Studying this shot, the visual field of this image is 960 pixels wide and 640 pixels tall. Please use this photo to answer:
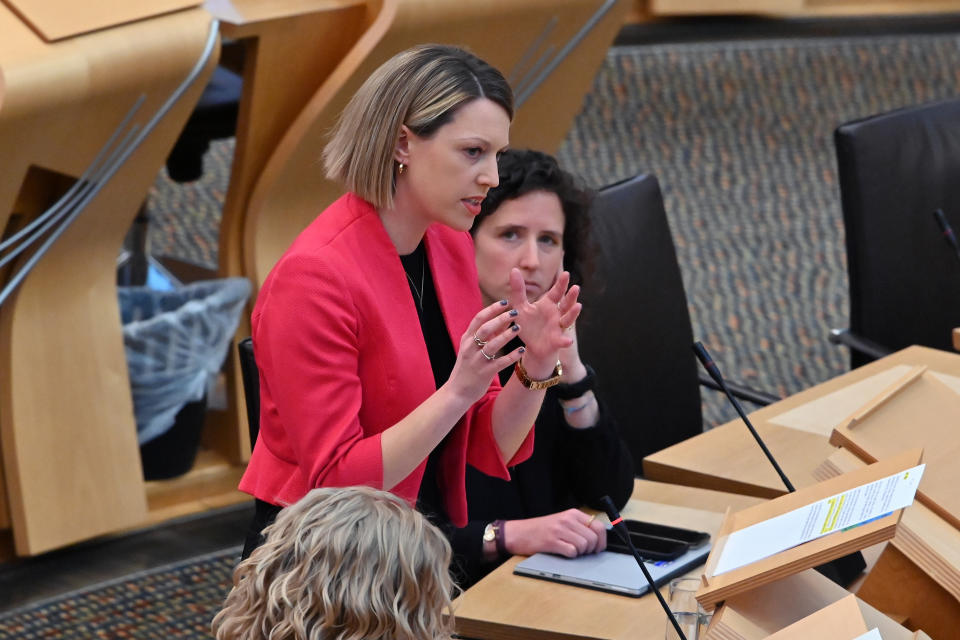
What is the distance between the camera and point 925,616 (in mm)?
1399

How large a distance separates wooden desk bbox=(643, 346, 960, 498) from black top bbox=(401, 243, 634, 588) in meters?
0.11

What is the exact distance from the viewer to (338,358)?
5.02ft

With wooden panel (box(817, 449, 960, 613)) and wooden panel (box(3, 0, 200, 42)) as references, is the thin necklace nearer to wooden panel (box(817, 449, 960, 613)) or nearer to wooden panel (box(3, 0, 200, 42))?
wooden panel (box(817, 449, 960, 613))

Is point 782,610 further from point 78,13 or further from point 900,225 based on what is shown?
point 78,13

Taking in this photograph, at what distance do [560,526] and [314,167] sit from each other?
148 cm

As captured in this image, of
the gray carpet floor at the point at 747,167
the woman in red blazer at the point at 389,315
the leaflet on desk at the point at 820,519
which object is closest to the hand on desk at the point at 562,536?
the woman in red blazer at the point at 389,315

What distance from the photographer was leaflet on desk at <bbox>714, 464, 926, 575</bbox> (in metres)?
1.26

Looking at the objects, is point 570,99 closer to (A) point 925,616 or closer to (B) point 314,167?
(B) point 314,167

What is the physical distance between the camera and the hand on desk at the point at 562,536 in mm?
1663

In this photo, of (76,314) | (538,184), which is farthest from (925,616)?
(76,314)

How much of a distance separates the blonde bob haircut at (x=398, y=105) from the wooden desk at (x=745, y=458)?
2.15 feet

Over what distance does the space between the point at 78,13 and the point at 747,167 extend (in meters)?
3.15

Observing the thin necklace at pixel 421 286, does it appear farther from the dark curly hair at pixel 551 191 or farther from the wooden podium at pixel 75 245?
the wooden podium at pixel 75 245

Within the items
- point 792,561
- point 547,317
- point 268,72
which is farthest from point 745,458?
point 268,72
